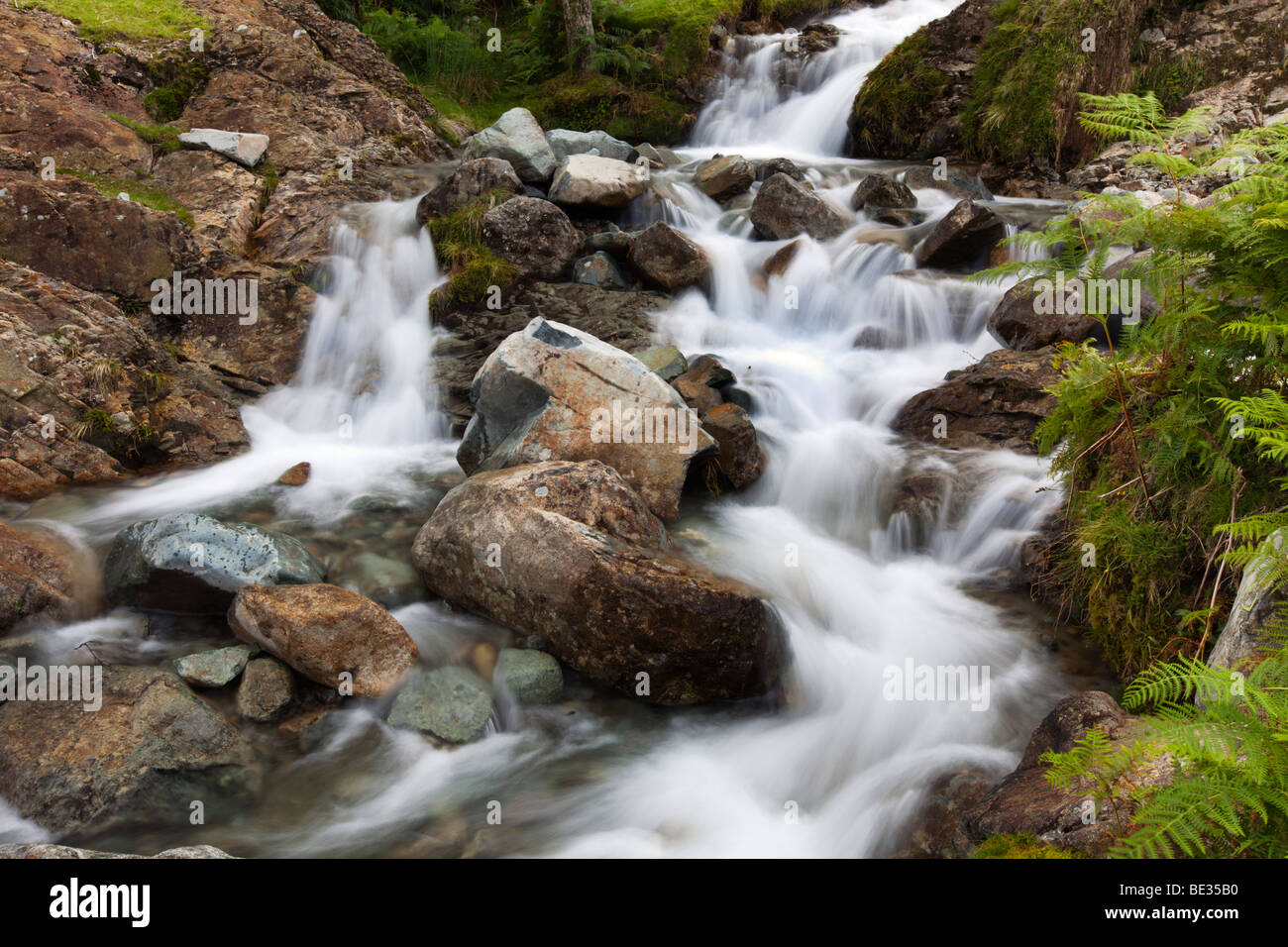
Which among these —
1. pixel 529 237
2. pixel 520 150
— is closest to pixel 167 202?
pixel 529 237

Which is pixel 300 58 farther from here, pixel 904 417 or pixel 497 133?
pixel 904 417

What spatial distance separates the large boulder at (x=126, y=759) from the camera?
393 centimetres

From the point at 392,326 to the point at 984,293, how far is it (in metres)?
6.47

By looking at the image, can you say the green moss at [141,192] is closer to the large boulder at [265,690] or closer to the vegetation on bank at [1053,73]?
the large boulder at [265,690]

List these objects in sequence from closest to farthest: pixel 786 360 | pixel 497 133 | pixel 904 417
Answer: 1. pixel 904 417
2. pixel 786 360
3. pixel 497 133

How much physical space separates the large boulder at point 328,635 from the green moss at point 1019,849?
3309 mm

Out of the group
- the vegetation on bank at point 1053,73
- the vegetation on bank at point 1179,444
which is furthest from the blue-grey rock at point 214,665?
the vegetation on bank at point 1053,73

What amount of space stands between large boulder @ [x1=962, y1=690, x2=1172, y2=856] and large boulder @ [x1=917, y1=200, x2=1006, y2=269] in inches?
270

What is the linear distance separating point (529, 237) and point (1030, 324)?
18.2ft

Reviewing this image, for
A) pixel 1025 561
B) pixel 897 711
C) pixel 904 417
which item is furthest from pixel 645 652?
pixel 904 417

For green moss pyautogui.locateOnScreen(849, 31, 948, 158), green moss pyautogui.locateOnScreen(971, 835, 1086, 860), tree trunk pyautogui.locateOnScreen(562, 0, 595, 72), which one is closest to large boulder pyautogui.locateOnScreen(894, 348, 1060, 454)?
green moss pyautogui.locateOnScreen(971, 835, 1086, 860)

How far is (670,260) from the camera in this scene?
9492 mm

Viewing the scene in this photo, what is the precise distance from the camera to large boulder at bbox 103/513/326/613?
515 centimetres
